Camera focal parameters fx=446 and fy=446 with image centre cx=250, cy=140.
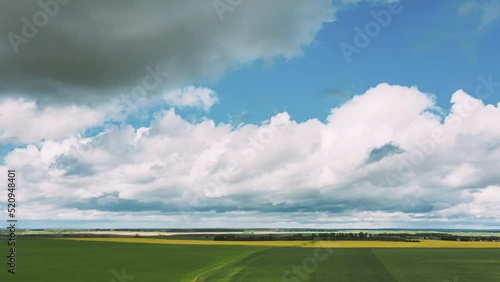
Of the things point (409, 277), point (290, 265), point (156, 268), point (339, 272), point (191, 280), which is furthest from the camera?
point (290, 265)

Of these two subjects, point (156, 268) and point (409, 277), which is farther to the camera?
point (156, 268)

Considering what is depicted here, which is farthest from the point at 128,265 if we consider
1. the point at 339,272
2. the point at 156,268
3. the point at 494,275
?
the point at 494,275

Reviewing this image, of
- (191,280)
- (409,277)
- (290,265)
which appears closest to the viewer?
(191,280)

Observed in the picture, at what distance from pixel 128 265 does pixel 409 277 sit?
38.2 metres

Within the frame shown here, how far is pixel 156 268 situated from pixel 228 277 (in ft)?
47.0

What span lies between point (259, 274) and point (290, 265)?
13.7m

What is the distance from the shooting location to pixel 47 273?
53.9 metres

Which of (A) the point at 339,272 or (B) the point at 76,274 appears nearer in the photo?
(B) the point at 76,274

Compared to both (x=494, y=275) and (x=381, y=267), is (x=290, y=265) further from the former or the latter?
(x=494, y=275)

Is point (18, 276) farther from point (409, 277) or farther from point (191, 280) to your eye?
point (409, 277)

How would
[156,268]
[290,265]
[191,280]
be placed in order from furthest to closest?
[290,265]
[156,268]
[191,280]

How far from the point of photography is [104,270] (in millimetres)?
57312

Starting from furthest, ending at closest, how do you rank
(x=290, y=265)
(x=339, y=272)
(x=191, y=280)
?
(x=290, y=265)
(x=339, y=272)
(x=191, y=280)

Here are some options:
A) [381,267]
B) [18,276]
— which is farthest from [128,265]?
[381,267]
